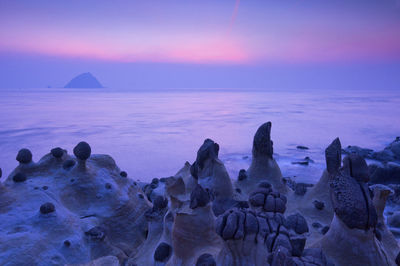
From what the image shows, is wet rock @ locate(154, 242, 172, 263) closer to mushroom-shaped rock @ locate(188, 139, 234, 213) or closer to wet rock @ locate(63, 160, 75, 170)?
mushroom-shaped rock @ locate(188, 139, 234, 213)

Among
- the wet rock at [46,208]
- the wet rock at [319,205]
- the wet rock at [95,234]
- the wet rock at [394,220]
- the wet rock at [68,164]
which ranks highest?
the wet rock at [68,164]

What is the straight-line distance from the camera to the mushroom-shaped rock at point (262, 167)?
1046cm

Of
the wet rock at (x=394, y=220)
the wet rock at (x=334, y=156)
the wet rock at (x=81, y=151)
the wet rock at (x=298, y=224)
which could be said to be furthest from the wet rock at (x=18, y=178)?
the wet rock at (x=394, y=220)

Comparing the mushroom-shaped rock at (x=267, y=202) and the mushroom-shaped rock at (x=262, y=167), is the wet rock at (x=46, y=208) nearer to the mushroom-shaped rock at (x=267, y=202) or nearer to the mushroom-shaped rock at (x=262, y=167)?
→ the mushroom-shaped rock at (x=267, y=202)

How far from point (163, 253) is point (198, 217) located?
1.73 meters

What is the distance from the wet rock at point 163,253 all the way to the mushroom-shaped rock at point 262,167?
4.25 metres

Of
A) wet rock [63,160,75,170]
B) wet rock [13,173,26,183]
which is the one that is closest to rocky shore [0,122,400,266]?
wet rock [13,173,26,183]

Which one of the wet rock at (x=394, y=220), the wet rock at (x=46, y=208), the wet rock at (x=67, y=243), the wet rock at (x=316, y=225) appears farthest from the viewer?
the wet rock at (x=394, y=220)

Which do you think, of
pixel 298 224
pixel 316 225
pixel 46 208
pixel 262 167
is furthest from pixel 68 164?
pixel 316 225

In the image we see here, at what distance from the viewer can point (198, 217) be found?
5.58m

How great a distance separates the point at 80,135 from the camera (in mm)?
43250

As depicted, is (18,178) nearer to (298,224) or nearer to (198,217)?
(198,217)

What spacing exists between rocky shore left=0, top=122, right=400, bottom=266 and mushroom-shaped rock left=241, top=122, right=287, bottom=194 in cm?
3

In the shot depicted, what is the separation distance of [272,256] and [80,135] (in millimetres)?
43821
